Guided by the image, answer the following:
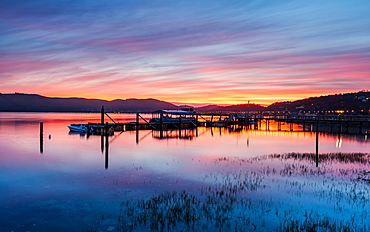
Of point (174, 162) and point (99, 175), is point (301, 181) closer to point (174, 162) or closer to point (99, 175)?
point (174, 162)

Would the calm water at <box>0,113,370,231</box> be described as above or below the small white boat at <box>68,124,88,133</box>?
below

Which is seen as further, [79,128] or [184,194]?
[79,128]

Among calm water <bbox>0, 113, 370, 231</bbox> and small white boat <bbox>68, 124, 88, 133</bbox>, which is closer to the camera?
calm water <bbox>0, 113, 370, 231</bbox>

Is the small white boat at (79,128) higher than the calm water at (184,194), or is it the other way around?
the small white boat at (79,128)

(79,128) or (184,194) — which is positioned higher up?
(79,128)

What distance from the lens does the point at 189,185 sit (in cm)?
1762

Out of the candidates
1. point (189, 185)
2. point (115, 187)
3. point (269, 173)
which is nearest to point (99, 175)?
point (115, 187)

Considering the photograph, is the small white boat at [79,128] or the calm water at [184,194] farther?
the small white boat at [79,128]

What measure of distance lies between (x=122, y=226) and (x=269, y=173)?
1246 cm

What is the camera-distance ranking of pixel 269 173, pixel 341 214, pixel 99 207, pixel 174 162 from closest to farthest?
pixel 341 214 → pixel 99 207 → pixel 269 173 → pixel 174 162

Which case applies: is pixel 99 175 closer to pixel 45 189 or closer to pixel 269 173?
pixel 45 189

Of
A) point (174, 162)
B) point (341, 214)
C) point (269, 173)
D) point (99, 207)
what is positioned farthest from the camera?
point (174, 162)

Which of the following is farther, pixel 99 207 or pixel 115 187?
pixel 115 187

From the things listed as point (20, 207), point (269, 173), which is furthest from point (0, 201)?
point (269, 173)
